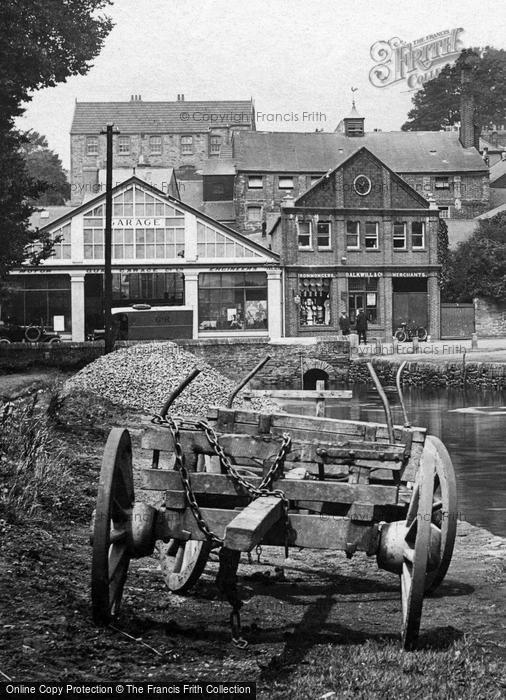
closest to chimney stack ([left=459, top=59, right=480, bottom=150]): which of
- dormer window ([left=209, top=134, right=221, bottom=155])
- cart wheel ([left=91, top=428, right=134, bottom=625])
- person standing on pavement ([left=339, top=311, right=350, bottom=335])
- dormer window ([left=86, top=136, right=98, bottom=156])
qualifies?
person standing on pavement ([left=339, top=311, right=350, bottom=335])

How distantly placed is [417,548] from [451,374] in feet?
116

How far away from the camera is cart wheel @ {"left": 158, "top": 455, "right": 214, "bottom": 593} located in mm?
6371

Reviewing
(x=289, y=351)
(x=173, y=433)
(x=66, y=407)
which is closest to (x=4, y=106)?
(x=66, y=407)

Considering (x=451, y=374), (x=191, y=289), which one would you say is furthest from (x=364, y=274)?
(x=451, y=374)

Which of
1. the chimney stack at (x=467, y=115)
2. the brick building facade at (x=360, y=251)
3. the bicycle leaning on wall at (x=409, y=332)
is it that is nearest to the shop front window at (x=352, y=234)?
the brick building facade at (x=360, y=251)

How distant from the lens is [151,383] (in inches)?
869

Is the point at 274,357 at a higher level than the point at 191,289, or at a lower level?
lower

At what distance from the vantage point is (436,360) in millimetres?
40719

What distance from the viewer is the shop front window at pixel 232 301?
5334cm

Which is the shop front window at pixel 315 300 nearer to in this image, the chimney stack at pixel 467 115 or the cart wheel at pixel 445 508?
the chimney stack at pixel 467 115

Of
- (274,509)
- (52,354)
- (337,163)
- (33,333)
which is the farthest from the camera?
(337,163)

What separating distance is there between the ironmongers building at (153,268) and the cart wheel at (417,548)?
46.9m

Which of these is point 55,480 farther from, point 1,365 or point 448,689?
point 1,365

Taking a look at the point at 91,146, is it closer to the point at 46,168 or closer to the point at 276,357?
the point at 46,168
